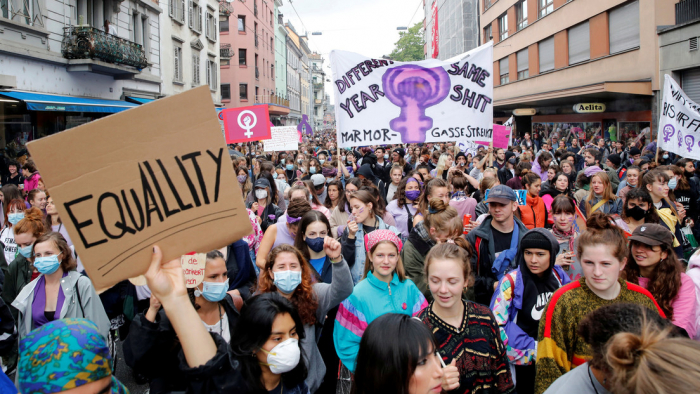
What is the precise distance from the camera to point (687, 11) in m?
16.3

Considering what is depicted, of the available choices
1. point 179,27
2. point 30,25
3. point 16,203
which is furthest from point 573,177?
point 179,27

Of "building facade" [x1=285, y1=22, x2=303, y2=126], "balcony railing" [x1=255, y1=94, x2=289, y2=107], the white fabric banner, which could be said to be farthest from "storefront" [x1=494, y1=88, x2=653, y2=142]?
"building facade" [x1=285, y1=22, x2=303, y2=126]

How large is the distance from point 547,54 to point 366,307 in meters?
28.0

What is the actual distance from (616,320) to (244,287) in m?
3.26

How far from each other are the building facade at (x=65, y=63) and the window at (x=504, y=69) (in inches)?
882

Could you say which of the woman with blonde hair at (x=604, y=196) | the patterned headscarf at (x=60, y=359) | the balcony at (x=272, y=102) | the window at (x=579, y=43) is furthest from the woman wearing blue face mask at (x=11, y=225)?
the balcony at (x=272, y=102)

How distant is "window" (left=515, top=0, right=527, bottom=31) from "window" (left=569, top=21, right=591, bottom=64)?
238 inches

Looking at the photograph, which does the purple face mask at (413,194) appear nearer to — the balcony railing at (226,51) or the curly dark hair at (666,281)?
the curly dark hair at (666,281)

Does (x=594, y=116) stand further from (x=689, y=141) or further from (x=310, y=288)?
(x=310, y=288)

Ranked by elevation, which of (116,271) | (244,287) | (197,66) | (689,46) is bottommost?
(244,287)

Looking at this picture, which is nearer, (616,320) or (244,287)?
(616,320)

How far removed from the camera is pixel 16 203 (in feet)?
24.0

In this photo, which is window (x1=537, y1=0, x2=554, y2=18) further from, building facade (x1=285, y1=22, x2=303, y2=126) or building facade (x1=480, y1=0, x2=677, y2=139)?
building facade (x1=285, y1=22, x2=303, y2=126)

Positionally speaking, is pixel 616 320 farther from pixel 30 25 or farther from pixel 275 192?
pixel 30 25
